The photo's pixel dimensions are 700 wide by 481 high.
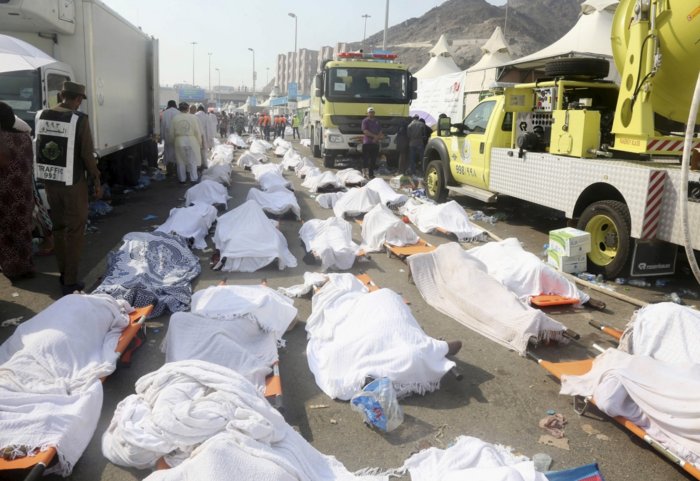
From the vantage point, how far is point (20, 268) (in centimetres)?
605

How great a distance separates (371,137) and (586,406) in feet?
39.9

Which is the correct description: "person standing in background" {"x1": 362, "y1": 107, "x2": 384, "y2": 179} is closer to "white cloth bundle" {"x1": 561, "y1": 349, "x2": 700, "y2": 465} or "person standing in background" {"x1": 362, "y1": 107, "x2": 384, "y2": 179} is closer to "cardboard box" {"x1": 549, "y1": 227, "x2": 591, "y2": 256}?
"cardboard box" {"x1": 549, "y1": 227, "x2": 591, "y2": 256}

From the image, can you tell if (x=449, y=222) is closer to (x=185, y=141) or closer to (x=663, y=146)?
(x=663, y=146)

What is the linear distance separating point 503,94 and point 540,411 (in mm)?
Answer: 6538

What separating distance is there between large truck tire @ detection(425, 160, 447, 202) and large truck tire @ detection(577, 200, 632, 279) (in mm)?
4391

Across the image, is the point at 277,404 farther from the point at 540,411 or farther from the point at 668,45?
the point at 668,45

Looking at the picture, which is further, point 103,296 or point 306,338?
A: point 306,338

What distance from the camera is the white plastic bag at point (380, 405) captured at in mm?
3369

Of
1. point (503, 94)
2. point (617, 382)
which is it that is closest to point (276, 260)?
point (617, 382)

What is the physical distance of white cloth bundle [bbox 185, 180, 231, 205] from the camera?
947 cm

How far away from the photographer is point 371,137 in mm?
15031

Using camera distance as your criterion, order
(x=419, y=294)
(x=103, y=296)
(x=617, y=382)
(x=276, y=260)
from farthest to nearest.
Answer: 1. (x=276, y=260)
2. (x=419, y=294)
3. (x=103, y=296)
4. (x=617, y=382)

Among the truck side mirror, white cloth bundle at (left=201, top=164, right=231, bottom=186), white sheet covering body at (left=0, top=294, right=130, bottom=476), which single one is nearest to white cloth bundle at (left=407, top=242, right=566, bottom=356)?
white sheet covering body at (left=0, top=294, right=130, bottom=476)

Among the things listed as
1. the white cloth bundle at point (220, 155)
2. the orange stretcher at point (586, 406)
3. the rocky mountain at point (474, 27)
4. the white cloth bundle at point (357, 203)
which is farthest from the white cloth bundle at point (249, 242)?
the rocky mountain at point (474, 27)
